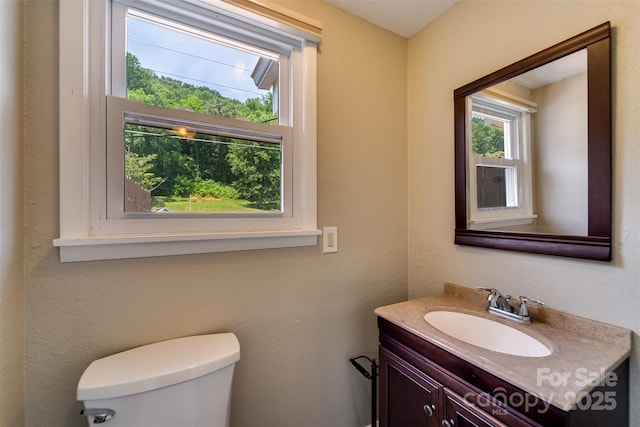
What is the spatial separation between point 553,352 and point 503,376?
251mm

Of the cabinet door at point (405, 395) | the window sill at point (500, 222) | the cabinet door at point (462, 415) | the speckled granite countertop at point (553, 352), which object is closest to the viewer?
the speckled granite countertop at point (553, 352)

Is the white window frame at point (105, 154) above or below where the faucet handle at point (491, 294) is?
above

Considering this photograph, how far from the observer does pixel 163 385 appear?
31.6 inches

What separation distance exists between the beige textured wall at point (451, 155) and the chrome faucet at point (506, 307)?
6 cm

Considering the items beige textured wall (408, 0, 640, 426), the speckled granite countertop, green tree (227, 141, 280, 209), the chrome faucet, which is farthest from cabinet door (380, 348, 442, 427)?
green tree (227, 141, 280, 209)

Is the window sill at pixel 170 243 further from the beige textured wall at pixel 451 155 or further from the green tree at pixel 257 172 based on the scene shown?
the beige textured wall at pixel 451 155

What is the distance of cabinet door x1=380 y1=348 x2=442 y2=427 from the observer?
3.06 feet

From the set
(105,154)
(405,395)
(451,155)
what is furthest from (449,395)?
(105,154)

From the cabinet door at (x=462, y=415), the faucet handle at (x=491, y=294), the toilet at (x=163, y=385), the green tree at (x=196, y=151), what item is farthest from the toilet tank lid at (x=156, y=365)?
the faucet handle at (x=491, y=294)

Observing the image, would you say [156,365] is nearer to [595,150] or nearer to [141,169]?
[141,169]

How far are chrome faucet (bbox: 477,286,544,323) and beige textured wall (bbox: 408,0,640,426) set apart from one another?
6 centimetres

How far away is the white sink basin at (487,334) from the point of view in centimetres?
94

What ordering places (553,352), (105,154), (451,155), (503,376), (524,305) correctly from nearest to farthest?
1. (503,376)
2. (553,352)
3. (105,154)
4. (524,305)
5. (451,155)

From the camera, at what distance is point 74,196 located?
86cm
